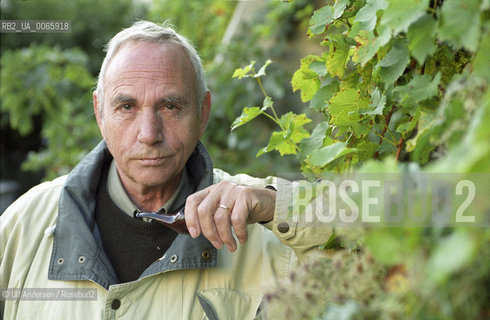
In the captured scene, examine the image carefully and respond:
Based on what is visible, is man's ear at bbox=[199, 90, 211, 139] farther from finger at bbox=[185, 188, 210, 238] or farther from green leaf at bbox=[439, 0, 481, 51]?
green leaf at bbox=[439, 0, 481, 51]

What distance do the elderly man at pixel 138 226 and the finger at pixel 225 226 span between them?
351 mm

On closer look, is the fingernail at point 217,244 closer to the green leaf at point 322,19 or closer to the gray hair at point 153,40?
the green leaf at point 322,19

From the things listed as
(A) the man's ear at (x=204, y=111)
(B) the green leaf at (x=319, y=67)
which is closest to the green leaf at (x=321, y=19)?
(B) the green leaf at (x=319, y=67)

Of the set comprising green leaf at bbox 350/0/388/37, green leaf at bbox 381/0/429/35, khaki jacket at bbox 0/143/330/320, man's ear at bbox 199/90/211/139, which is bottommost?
khaki jacket at bbox 0/143/330/320

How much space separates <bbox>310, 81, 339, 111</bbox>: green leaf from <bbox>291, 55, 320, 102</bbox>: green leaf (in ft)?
0.28

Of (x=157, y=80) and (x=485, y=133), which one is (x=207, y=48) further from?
(x=485, y=133)

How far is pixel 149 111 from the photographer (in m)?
2.04

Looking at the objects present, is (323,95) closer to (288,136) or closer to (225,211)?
(288,136)

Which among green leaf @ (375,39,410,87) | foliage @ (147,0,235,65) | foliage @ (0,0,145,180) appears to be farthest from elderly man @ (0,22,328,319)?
foliage @ (147,0,235,65)

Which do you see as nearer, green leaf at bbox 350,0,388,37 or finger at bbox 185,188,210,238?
green leaf at bbox 350,0,388,37

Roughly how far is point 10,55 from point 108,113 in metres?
4.02

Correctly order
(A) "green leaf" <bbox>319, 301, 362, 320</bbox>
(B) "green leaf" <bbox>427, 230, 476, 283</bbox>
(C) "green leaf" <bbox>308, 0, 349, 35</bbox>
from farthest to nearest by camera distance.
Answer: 1. (C) "green leaf" <bbox>308, 0, 349, 35</bbox>
2. (A) "green leaf" <bbox>319, 301, 362, 320</bbox>
3. (B) "green leaf" <bbox>427, 230, 476, 283</bbox>

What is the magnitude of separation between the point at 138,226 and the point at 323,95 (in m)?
1.03

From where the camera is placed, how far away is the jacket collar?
75.6 inches
